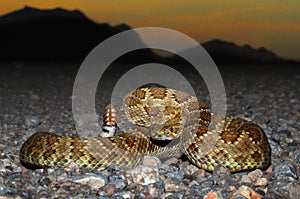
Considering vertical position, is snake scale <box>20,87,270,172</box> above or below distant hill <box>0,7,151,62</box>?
above

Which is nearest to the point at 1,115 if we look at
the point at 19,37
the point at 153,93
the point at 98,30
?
the point at 153,93

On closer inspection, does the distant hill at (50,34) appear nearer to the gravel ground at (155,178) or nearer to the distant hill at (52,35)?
the distant hill at (52,35)

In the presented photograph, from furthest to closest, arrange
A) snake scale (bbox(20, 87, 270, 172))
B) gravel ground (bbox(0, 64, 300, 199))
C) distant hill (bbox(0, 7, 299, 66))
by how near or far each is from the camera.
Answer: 1. distant hill (bbox(0, 7, 299, 66))
2. snake scale (bbox(20, 87, 270, 172))
3. gravel ground (bbox(0, 64, 300, 199))

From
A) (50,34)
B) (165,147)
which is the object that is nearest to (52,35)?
(50,34)

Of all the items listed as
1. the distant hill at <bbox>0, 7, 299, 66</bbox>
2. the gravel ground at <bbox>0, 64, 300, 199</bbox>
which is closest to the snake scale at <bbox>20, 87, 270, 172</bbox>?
the gravel ground at <bbox>0, 64, 300, 199</bbox>

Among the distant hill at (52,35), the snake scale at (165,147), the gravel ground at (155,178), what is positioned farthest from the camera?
the distant hill at (52,35)

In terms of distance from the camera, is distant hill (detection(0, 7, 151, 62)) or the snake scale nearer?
the snake scale

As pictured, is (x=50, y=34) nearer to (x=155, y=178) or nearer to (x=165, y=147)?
(x=165, y=147)

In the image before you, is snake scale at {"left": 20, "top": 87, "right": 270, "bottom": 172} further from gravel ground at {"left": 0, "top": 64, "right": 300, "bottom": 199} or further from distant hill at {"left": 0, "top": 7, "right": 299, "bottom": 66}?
distant hill at {"left": 0, "top": 7, "right": 299, "bottom": 66}

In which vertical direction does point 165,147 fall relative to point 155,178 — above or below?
above

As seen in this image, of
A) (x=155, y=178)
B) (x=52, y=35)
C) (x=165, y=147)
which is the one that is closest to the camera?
(x=155, y=178)

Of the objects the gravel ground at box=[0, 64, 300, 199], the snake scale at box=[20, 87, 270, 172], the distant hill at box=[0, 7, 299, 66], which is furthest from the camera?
the distant hill at box=[0, 7, 299, 66]

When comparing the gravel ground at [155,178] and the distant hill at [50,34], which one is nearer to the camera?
the gravel ground at [155,178]

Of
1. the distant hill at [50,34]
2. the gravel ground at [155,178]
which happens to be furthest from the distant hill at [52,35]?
the gravel ground at [155,178]
